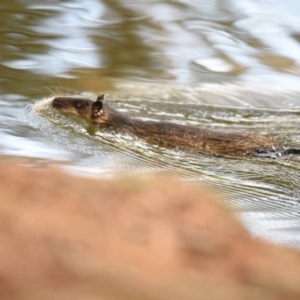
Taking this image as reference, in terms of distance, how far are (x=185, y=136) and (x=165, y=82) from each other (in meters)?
1.62

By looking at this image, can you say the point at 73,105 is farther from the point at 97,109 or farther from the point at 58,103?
the point at 97,109

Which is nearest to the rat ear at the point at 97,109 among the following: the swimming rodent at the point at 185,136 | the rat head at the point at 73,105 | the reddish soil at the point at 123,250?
the swimming rodent at the point at 185,136

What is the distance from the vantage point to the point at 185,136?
5488mm

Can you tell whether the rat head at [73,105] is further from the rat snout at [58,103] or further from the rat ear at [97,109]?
the rat ear at [97,109]

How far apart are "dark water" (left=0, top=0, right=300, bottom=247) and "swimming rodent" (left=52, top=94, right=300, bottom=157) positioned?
0.10 meters

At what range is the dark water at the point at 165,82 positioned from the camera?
15.6 feet

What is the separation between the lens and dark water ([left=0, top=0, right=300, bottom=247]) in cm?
475

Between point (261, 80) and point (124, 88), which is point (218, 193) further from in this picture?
point (261, 80)

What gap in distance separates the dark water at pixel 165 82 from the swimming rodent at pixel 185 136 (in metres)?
0.10

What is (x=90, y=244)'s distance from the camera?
5.57 feet

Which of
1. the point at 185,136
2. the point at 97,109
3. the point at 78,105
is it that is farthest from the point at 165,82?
the point at 185,136

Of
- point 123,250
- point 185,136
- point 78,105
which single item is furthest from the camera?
point 78,105

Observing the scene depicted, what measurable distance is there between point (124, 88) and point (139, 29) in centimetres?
203

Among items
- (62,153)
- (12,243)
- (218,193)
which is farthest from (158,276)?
(62,153)
